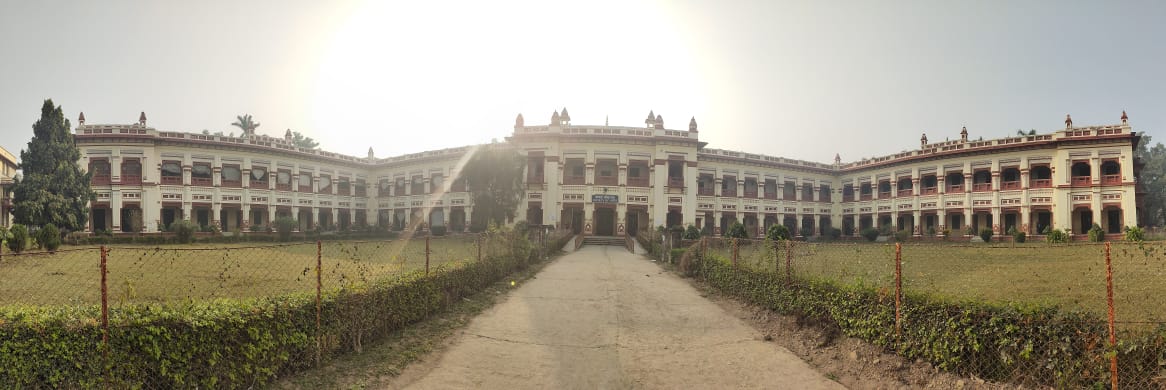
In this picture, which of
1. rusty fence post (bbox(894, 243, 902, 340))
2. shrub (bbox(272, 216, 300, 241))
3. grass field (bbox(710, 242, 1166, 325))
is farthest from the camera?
shrub (bbox(272, 216, 300, 241))

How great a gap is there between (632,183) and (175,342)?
114 ft

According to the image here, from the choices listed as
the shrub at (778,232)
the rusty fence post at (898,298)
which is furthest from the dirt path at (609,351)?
the shrub at (778,232)

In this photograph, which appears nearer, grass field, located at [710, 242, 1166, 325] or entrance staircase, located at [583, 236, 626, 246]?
grass field, located at [710, 242, 1166, 325]

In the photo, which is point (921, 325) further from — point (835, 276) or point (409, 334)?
point (409, 334)

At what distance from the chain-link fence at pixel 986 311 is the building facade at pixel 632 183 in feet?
90.2

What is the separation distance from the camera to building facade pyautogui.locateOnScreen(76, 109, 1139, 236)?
33.8m

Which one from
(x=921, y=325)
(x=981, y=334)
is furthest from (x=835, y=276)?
(x=981, y=334)

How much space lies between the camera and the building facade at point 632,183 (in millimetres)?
33816

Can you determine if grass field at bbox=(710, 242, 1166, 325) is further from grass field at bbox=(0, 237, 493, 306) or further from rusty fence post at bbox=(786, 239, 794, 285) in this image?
grass field at bbox=(0, 237, 493, 306)

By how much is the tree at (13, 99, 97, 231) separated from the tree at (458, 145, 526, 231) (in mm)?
20411

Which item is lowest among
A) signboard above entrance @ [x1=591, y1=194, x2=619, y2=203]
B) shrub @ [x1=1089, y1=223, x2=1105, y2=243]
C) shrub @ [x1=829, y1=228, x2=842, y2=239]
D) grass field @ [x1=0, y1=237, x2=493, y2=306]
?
shrub @ [x1=829, y1=228, x2=842, y2=239]

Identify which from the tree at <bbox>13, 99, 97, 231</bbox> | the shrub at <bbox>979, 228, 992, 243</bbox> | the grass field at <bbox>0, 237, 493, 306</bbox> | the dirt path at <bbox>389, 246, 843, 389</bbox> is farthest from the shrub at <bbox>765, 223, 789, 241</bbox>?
the tree at <bbox>13, 99, 97, 231</bbox>

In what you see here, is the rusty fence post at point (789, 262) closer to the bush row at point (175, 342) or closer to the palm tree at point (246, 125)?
the bush row at point (175, 342)

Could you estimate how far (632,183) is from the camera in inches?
1518
